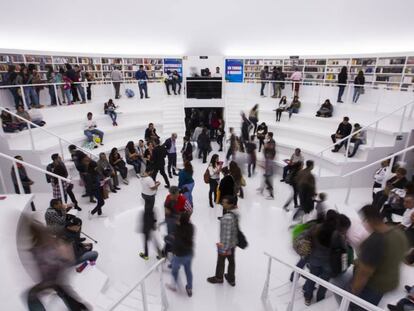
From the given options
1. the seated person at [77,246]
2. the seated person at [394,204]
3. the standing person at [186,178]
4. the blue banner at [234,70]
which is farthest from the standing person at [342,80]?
the seated person at [77,246]

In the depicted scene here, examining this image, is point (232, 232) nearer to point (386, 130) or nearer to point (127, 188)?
point (127, 188)

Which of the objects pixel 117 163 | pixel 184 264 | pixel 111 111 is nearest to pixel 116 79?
pixel 111 111

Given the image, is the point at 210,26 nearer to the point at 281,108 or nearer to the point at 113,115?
the point at 281,108

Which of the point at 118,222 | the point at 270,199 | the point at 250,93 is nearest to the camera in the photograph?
the point at 118,222

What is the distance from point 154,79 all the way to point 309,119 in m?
8.00

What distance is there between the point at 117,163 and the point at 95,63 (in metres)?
6.59

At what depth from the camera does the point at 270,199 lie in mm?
6227

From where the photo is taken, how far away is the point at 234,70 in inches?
553

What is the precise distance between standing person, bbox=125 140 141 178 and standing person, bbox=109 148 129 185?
32 cm

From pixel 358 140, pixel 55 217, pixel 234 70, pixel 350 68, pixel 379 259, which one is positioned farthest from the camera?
pixel 234 70

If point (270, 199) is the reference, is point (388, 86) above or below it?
above

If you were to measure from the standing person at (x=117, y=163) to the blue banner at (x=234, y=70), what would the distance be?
30.2 ft

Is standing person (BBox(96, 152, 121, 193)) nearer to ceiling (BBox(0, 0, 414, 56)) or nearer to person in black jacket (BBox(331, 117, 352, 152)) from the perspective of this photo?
person in black jacket (BBox(331, 117, 352, 152))

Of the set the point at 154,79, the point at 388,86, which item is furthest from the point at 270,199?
the point at 154,79
